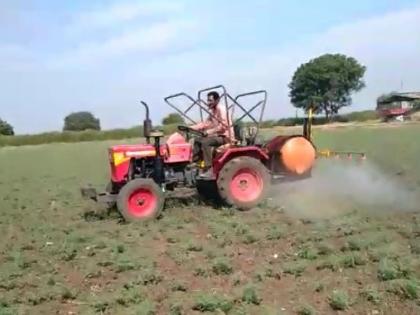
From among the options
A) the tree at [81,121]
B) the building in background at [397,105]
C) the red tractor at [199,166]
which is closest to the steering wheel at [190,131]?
the red tractor at [199,166]

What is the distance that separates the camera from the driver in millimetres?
11164

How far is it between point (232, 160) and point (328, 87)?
79.3m

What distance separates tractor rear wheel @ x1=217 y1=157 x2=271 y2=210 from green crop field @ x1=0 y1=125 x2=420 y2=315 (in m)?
0.29

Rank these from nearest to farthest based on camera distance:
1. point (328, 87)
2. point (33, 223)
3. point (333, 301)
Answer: point (333, 301) → point (33, 223) → point (328, 87)

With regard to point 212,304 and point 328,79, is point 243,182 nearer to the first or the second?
point 212,304

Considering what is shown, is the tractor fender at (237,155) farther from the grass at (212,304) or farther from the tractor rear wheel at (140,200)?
the grass at (212,304)

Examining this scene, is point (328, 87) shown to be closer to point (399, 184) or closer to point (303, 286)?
point (399, 184)

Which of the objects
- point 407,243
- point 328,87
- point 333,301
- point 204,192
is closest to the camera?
point 333,301

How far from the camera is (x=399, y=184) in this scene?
1284 centimetres

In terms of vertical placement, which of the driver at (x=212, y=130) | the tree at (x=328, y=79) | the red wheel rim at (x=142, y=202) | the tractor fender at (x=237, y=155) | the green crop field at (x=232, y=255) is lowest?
the green crop field at (x=232, y=255)

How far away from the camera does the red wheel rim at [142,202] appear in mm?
10422

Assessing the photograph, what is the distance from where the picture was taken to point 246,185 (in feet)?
37.0

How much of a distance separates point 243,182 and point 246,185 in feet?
0.26

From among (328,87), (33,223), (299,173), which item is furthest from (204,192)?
(328,87)
